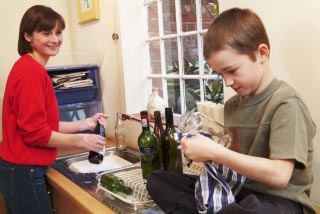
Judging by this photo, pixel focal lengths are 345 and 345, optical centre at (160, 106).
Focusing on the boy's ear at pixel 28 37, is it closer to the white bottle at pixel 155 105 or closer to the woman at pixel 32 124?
the woman at pixel 32 124

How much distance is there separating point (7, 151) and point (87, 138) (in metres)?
0.32

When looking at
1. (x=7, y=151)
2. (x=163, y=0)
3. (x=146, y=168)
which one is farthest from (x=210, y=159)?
(x=163, y=0)

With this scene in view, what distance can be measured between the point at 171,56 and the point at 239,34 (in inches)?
44.8

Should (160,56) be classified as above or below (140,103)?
above

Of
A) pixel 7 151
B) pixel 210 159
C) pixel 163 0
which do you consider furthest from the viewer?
pixel 163 0

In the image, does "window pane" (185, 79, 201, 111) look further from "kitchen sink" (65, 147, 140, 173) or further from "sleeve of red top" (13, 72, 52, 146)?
"sleeve of red top" (13, 72, 52, 146)

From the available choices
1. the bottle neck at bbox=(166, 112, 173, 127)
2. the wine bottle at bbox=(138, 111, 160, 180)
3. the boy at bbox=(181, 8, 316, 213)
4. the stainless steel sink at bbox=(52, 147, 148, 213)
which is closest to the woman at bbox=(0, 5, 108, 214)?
the stainless steel sink at bbox=(52, 147, 148, 213)

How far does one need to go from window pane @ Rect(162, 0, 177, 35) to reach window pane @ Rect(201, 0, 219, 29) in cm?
22

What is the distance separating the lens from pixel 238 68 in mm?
806

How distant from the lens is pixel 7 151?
1415 millimetres

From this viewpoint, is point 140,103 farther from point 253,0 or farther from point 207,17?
point 253,0

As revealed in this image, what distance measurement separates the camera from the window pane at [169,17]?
1841mm

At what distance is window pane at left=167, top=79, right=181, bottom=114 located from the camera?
1.89 metres

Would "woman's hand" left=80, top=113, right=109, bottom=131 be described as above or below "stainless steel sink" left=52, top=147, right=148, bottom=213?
above
